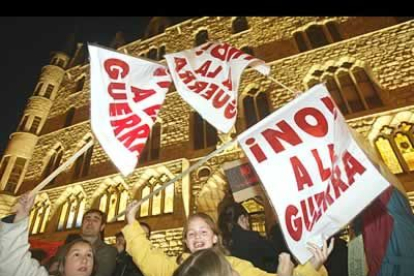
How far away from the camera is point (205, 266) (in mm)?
1303

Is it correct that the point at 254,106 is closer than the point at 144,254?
No

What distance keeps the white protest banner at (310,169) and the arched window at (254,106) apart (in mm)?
5015

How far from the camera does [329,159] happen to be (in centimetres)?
187

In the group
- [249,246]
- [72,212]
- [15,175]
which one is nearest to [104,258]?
[249,246]

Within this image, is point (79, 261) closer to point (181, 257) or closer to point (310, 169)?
point (181, 257)

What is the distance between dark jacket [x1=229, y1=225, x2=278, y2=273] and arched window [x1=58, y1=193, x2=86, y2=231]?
21.7 ft

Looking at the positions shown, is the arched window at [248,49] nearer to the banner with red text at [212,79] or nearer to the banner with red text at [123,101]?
the banner with red text at [212,79]

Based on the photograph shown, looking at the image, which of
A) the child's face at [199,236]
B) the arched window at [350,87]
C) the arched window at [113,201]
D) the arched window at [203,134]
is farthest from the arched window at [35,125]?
the child's face at [199,236]

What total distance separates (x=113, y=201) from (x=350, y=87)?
676 centimetres

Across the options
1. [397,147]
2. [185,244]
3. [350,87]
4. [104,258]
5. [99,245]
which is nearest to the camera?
[185,244]

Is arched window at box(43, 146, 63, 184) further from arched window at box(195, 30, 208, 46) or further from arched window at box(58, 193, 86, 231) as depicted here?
arched window at box(195, 30, 208, 46)

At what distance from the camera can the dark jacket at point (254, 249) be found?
7.77ft

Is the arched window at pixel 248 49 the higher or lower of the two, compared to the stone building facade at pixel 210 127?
higher
